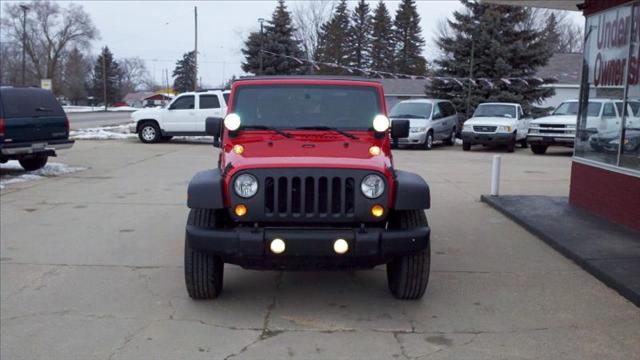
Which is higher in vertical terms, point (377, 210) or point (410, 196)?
point (410, 196)

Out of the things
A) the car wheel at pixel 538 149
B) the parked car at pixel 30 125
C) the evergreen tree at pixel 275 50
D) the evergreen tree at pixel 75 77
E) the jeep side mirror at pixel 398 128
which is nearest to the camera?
the jeep side mirror at pixel 398 128

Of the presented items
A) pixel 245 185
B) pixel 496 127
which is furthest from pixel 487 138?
pixel 245 185

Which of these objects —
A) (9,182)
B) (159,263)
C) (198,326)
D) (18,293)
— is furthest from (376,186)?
(9,182)

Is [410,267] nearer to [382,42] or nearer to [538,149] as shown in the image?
[538,149]

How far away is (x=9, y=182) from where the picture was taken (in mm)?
12602

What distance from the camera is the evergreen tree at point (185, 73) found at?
285 feet

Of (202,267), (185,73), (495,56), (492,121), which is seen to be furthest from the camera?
(185,73)

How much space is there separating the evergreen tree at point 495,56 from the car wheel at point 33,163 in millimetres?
20319

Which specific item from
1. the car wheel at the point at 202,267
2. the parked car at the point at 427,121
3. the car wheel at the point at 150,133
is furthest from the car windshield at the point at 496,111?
the car wheel at the point at 202,267

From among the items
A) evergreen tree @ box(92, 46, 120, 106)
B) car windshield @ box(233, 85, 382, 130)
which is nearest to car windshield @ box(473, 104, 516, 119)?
car windshield @ box(233, 85, 382, 130)

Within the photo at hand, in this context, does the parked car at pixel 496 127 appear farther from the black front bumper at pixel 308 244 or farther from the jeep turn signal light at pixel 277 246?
the jeep turn signal light at pixel 277 246

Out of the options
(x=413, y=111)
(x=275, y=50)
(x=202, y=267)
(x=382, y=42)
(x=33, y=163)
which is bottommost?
(x=33, y=163)

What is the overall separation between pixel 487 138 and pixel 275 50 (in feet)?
84.0

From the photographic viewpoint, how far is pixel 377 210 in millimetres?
4891
